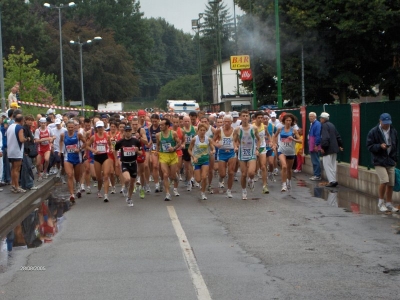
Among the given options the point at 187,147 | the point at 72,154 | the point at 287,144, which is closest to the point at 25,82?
the point at 187,147

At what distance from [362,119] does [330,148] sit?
1.33 metres

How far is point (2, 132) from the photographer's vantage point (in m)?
20.0

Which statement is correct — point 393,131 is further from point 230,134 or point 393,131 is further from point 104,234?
point 104,234

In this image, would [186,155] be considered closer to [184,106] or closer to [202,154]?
[202,154]

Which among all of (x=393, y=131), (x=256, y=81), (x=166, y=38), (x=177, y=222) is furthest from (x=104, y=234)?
(x=166, y=38)

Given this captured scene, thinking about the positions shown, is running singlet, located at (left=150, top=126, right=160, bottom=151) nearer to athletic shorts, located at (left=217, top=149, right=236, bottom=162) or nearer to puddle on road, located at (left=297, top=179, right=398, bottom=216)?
athletic shorts, located at (left=217, top=149, right=236, bottom=162)

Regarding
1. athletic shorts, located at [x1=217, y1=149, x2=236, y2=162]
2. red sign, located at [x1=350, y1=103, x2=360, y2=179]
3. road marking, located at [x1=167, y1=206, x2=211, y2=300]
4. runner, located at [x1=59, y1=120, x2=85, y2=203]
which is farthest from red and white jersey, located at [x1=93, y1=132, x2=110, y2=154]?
red sign, located at [x1=350, y1=103, x2=360, y2=179]

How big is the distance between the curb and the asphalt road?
0.97 metres

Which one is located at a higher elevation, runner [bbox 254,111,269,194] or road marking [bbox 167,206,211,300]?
runner [bbox 254,111,269,194]

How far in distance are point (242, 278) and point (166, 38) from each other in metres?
171

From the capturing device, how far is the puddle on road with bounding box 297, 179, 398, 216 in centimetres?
1528

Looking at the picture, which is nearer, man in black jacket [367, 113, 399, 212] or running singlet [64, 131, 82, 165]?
man in black jacket [367, 113, 399, 212]

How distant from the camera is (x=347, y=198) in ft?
57.3

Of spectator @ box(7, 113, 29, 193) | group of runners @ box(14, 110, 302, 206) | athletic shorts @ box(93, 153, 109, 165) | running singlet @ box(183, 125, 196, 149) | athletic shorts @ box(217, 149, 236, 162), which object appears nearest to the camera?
group of runners @ box(14, 110, 302, 206)
